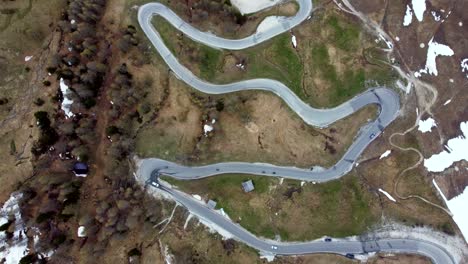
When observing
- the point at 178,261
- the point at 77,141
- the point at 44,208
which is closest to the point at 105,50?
the point at 77,141

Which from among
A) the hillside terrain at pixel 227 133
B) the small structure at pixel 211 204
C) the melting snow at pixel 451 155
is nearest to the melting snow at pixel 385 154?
the hillside terrain at pixel 227 133

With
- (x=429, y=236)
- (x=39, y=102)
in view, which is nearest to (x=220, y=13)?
(x=39, y=102)

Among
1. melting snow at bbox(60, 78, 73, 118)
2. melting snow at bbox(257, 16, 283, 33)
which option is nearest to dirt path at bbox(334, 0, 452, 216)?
melting snow at bbox(257, 16, 283, 33)

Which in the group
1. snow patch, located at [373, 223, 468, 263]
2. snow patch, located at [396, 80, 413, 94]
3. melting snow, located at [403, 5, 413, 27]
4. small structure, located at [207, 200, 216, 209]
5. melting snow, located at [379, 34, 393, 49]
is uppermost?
melting snow, located at [403, 5, 413, 27]

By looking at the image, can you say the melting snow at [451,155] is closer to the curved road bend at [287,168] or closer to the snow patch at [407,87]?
the curved road bend at [287,168]

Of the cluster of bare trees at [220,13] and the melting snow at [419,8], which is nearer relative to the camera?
the melting snow at [419,8]

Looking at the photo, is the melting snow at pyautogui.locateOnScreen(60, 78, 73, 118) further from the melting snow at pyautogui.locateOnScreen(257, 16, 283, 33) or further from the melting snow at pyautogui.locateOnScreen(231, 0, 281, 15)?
the melting snow at pyautogui.locateOnScreen(257, 16, 283, 33)
